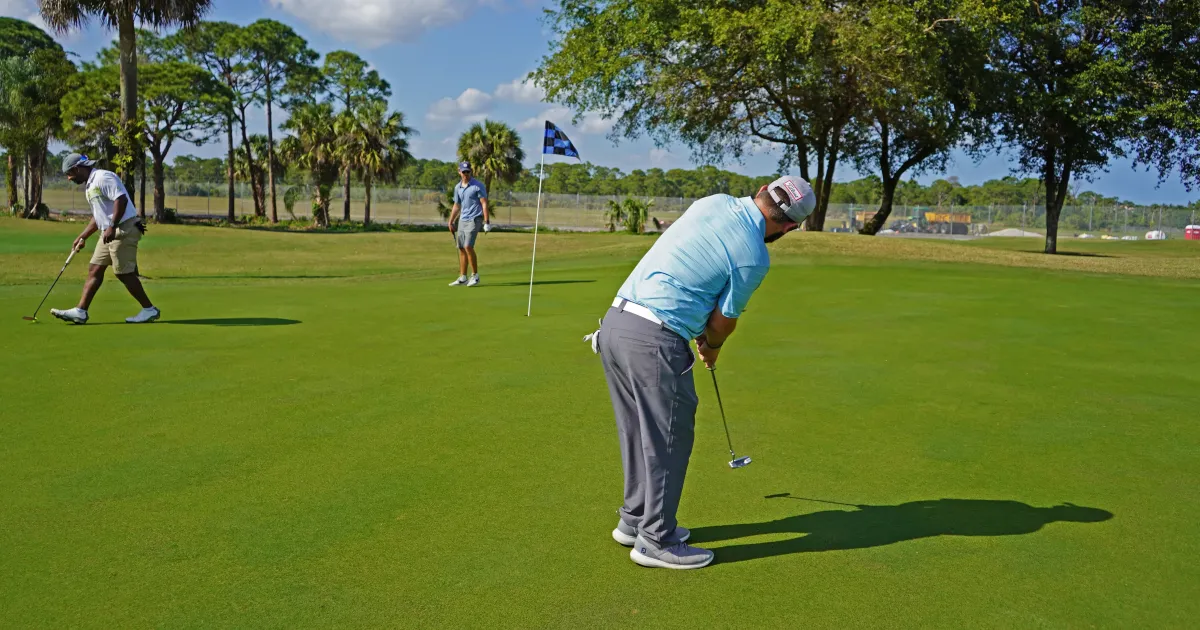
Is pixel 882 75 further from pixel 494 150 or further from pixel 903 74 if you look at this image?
pixel 494 150

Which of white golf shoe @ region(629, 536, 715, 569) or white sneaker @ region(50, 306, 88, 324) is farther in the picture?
white sneaker @ region(50, 306, 88, 324)

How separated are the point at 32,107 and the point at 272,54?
2151cm

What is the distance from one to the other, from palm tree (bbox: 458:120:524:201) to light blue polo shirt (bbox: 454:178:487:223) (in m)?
52.8

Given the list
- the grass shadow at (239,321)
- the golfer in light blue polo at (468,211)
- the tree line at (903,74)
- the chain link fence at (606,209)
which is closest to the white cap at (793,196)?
the grass shadow at (239,321)

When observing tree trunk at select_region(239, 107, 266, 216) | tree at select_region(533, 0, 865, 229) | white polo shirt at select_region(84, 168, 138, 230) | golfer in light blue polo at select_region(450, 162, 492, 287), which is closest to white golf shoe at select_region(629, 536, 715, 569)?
white polo shirt at select_region(84, 168, 138, 230)

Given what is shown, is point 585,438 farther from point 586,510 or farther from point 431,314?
point 431,314

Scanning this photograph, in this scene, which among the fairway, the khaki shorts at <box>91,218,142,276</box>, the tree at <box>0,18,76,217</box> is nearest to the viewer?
the fairway

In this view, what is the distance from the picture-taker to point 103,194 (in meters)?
10.6

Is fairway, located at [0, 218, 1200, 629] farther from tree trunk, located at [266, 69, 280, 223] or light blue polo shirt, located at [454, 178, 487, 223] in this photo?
tree trunk, located at [266, 69, 280, 223]

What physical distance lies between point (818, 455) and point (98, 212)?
882 cm

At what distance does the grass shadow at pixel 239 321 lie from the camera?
11469 mm

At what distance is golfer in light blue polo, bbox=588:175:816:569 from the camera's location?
4.26 metres

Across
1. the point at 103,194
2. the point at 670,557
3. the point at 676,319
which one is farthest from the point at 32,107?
the point at 670,557

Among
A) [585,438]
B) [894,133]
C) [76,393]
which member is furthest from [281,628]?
[894,133]
